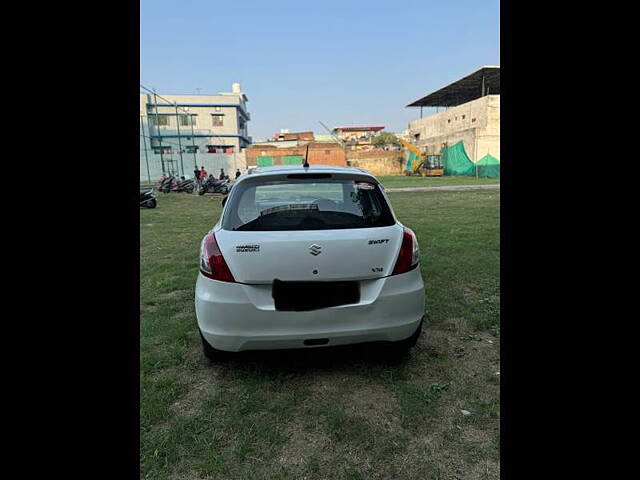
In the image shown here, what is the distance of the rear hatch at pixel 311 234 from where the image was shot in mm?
2516

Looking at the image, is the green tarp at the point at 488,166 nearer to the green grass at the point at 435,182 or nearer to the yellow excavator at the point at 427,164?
the green grass at the point at 435,182

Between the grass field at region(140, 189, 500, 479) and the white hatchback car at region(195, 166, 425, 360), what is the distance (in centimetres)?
37

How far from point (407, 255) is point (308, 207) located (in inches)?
35.9

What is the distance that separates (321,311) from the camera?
254cm

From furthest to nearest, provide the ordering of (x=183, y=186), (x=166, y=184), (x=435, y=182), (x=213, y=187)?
(x=435, y=182)
(x=183, y=186)
(x=166, y=184)
(x=213, y=187)

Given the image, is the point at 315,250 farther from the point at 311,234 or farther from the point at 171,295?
the point at 171,295

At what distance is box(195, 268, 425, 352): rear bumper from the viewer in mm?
2523

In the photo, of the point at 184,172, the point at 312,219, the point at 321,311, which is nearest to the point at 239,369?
the point at 321,311

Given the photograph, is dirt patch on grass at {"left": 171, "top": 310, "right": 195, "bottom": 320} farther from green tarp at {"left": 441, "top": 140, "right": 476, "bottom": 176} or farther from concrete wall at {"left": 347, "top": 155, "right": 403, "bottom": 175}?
concrete wall at {"left": 347, "top": 155, "right": 403, "bottom": 175}

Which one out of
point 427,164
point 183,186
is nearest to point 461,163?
point 427,164

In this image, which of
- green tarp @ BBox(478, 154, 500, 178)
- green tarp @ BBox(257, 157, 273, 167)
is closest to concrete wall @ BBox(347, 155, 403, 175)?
green tarp @ BBox(257, 157, 273, 167)

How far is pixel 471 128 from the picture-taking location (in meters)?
34.8

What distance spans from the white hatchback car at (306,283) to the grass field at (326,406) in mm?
367
